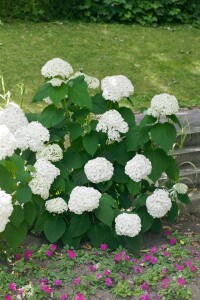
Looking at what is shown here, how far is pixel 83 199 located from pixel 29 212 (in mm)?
376

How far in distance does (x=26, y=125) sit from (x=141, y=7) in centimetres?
784

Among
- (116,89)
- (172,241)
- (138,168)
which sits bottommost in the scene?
(172,241)

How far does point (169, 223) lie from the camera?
5363mm

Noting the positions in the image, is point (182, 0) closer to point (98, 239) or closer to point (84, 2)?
point (84, 2)

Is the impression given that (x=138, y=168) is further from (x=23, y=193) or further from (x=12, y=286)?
(x=12, y=286)

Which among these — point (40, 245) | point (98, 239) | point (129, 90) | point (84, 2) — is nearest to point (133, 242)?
point (98, 239)

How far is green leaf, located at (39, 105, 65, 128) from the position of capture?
15.5 feet

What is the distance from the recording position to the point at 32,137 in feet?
14.9

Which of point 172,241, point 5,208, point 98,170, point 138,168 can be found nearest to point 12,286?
point 5,208

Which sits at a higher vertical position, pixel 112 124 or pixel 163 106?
pixel 163 106

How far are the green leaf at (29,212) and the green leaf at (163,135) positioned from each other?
99 cm

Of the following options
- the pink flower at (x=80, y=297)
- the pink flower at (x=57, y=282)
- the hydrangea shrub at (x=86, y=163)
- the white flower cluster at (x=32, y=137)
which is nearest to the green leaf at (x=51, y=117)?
the hydrangea shrub at (x=86, y=163)

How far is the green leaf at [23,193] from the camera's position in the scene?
167 inches

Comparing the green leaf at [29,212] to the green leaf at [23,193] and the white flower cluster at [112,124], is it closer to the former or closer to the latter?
the green leaf at [23,193]
